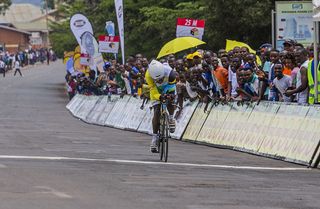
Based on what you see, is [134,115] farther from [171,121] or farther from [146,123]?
[171,121]

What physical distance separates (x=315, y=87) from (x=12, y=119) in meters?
14.2

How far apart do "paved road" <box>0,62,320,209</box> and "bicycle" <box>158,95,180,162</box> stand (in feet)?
0.85

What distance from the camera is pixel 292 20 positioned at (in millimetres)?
22547

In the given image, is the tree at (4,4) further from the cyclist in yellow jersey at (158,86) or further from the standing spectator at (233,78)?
the cyclist in yellow jersey at (158,86)

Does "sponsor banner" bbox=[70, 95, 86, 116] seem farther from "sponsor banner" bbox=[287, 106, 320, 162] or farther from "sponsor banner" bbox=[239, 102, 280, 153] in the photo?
"sponsor banner" bbox=[287, 106, 320, 162]

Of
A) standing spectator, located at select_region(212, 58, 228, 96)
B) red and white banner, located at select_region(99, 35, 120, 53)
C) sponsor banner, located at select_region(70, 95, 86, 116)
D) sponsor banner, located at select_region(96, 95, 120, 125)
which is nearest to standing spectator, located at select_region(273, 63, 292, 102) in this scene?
standing spectator, located at select_region(212, 58, 228, 96)

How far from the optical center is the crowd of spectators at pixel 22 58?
87363mm

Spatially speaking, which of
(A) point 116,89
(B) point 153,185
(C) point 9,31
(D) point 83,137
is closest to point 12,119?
(A) point 116,89

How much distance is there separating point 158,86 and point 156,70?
36 centimetres

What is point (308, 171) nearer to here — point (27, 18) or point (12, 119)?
point (12, 119)

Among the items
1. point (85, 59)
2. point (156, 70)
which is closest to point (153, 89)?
point (156, 70)

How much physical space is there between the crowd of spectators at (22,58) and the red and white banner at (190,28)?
190ft

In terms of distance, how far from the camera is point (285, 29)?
22594 millimetres

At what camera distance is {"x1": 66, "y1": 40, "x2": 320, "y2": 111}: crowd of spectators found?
1733 cm
